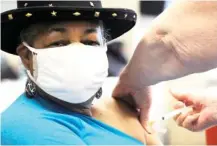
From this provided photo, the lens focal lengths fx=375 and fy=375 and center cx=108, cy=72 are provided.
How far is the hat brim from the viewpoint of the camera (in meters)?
0.74

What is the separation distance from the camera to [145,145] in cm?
95

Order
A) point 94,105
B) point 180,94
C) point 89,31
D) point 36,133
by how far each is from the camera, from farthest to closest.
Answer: point 180,94, point 94,105, point 89,31, point 36,133

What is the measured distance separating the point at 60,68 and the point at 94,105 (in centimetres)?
18

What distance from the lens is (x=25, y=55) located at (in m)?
0.83

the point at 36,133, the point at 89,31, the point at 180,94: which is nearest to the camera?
the point at 36,133

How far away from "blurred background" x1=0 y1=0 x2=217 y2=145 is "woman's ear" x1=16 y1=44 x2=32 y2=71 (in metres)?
0.05

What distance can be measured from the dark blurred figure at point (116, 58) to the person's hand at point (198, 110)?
18cm

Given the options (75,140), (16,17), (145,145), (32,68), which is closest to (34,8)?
(16,17)

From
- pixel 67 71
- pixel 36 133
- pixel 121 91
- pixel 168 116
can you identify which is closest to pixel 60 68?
pixel 67 71

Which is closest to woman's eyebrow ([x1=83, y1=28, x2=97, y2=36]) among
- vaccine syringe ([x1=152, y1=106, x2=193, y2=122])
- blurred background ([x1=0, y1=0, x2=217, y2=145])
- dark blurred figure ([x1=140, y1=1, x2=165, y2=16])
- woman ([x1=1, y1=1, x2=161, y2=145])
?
woman ([x1=1, y1=1, x2=161, y2=145])

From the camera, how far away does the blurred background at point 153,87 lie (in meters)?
0.91

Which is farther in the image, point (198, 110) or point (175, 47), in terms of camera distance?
point (198, 110)

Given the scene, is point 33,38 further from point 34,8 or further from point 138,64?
point 138,64

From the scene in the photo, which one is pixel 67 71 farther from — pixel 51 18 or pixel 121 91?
pixel 121 91
